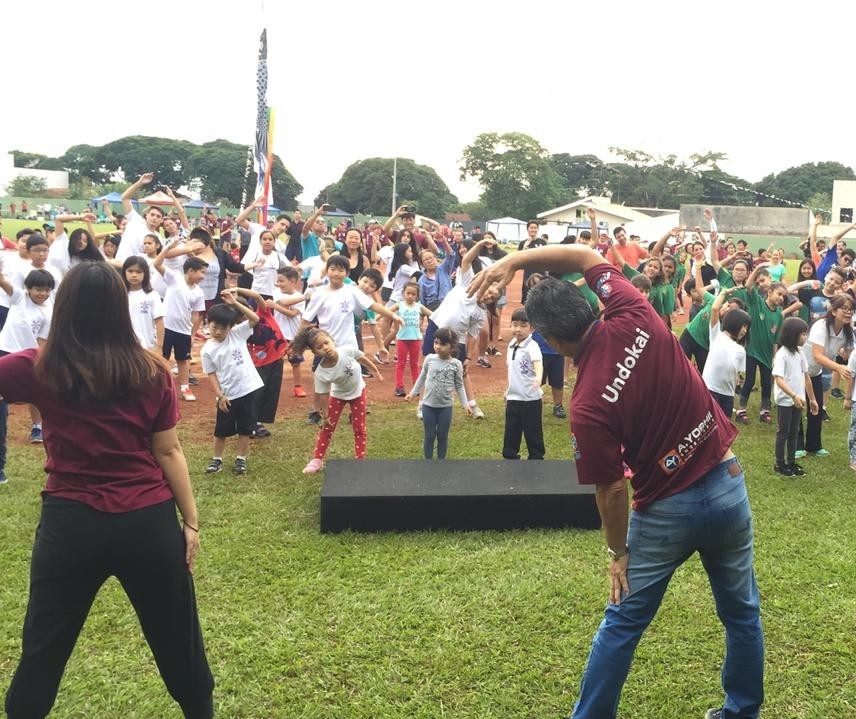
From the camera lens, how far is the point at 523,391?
653 cm

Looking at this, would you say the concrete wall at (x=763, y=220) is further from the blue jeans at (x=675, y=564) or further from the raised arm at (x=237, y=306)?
the blue jeans at (x=675, y=564)

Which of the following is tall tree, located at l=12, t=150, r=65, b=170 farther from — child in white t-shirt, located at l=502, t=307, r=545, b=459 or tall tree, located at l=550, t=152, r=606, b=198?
child in white t-shirt, located at l=502, t=307, r=545, b=459

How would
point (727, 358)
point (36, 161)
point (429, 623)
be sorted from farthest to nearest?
point (36, 161) < point (727, 358) < point (429, 623)

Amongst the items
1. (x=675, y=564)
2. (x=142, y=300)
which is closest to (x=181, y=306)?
(x=142, y=300)

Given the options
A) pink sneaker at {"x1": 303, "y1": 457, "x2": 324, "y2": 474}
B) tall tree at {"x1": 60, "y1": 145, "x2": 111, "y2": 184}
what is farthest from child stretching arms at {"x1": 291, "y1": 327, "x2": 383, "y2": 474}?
tall tree at {"x1": 60, "y1": 145, "x2": 111, "y2": 184}

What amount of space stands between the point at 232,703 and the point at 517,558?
7.16ft

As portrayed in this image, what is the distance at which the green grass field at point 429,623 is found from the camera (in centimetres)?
344

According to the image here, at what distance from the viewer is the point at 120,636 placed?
13.0ft

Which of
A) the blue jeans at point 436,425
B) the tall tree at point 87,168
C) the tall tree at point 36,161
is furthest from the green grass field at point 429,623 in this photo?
the tall tree at point 36,161

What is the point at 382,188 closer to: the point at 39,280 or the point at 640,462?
the point at 39,280

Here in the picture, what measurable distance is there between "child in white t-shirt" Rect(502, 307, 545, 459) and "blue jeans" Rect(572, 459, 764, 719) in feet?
12.0

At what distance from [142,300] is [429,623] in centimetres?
550

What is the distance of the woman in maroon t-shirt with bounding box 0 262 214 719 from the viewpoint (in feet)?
8.04

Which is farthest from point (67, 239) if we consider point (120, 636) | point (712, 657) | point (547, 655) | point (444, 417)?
point (712, 657)
